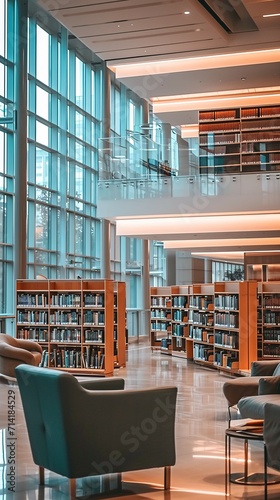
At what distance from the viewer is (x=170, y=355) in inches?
736

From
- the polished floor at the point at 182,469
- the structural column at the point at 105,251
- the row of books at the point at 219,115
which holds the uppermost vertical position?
the row of books at the point at 219,115

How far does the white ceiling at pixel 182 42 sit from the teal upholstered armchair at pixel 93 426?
839 centimetres

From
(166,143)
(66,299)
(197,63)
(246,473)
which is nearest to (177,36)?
(197,63)

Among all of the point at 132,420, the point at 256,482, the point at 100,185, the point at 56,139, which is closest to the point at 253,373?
the point at 256,482

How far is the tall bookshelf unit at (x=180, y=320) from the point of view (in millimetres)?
18016

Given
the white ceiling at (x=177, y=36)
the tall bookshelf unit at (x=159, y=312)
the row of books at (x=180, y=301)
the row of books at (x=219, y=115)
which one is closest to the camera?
the white ceiling at (x=177, y=36)

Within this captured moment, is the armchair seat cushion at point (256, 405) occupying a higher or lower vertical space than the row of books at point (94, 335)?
lower

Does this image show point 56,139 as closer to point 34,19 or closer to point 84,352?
point 34,19

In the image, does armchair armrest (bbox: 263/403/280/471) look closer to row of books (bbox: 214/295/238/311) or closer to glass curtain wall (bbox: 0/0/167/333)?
row of books (bbox: 214/295/238/311)

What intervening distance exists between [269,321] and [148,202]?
3555 millimetres

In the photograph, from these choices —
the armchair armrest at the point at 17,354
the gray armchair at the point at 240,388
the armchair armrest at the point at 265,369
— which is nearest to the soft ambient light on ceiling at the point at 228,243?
the armchair armrest at the point at 17,354

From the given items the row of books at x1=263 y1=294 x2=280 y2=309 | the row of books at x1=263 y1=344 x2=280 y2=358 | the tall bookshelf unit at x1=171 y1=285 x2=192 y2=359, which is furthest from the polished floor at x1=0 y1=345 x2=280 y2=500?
the tall bookshelf unit at x1=171 y1=285 x2=192 y2=359

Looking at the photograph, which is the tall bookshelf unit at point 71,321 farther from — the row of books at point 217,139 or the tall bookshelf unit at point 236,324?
the row of books at point 217,139

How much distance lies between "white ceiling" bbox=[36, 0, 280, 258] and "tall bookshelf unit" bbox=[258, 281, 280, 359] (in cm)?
172
